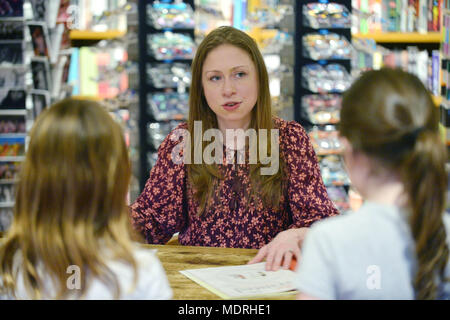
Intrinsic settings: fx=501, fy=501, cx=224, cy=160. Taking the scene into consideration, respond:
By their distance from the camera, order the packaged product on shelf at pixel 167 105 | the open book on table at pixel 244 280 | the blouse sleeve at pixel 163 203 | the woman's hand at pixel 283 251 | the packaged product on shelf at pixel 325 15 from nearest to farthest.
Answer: the open book on table at pixel 244 280
the woman's hand at pixel 283 251
the blouse sleeve at pixel 163 203
the packaged product on shelf at pixel 325 15
the packaged product on shelf at pixel 167 105

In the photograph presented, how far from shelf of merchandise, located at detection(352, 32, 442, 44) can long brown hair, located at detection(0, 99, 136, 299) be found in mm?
3505

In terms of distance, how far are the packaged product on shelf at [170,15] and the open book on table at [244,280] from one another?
282 centimetres

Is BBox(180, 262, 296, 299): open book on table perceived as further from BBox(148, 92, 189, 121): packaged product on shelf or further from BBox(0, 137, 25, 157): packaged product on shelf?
BBox(0, 137, 25, 157): packaged product on shelf

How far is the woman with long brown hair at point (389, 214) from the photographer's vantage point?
75 cm

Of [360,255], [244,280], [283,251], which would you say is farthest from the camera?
[283,251]

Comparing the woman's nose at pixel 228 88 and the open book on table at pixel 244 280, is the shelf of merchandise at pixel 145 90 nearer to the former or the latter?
the woman's nose at pixel 228 88

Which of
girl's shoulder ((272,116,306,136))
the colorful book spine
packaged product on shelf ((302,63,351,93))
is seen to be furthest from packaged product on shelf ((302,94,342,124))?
girl's shoulder ((272,116,306,136))

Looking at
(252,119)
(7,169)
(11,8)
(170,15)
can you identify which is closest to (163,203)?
(252,119)

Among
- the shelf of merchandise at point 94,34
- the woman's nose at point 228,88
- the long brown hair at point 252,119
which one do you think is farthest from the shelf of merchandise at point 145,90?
the woman's nose at point 228,88

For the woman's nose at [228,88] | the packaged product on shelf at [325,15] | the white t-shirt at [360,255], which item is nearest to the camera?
the white t-shirt at [360,255]

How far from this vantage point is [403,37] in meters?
3.99

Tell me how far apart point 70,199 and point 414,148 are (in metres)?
0.56

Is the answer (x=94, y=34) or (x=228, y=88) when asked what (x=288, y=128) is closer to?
(x=228, y=88)

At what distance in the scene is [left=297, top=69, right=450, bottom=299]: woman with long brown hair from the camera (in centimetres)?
75
